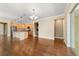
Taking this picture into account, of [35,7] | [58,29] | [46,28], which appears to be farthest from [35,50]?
[46,28]

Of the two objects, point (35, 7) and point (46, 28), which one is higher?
point (35, 7)

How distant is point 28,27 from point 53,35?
8.68 m

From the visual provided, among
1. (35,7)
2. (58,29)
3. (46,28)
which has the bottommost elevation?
(58,29)

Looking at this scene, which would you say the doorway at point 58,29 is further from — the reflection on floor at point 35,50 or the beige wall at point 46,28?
the reflection on floor at point 35,50

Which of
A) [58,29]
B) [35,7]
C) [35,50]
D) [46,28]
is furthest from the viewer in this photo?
[46,28]

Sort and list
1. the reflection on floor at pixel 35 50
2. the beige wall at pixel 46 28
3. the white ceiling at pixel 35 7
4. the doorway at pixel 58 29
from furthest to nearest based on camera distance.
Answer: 1. the doorway at pixel 58 29
2. the beige wall at pixel 46 28
3. the white ceiling at pixel 35 7
4. the reflection on floor at pixel 35 50

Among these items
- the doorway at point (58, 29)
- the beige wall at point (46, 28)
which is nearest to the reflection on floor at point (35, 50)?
the beige wall at point (46, 28)

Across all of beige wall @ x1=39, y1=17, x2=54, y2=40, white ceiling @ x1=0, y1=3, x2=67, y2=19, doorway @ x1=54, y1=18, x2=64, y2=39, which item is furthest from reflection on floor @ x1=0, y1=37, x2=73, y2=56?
A: doorway @ x1=54, y1=18, x2=64, y2=39

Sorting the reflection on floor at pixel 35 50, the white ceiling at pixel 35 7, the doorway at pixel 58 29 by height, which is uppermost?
the white ceiling at pixel 35 7

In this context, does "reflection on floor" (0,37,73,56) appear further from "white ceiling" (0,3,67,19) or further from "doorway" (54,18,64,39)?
"doorway" (54,18,64,39)

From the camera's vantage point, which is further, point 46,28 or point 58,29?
point 46,28

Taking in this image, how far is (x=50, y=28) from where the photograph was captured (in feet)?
34.3

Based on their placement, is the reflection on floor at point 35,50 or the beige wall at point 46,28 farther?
the beige wall at point 46,28

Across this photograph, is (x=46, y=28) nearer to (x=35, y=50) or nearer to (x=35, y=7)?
(x=35, y=7)
